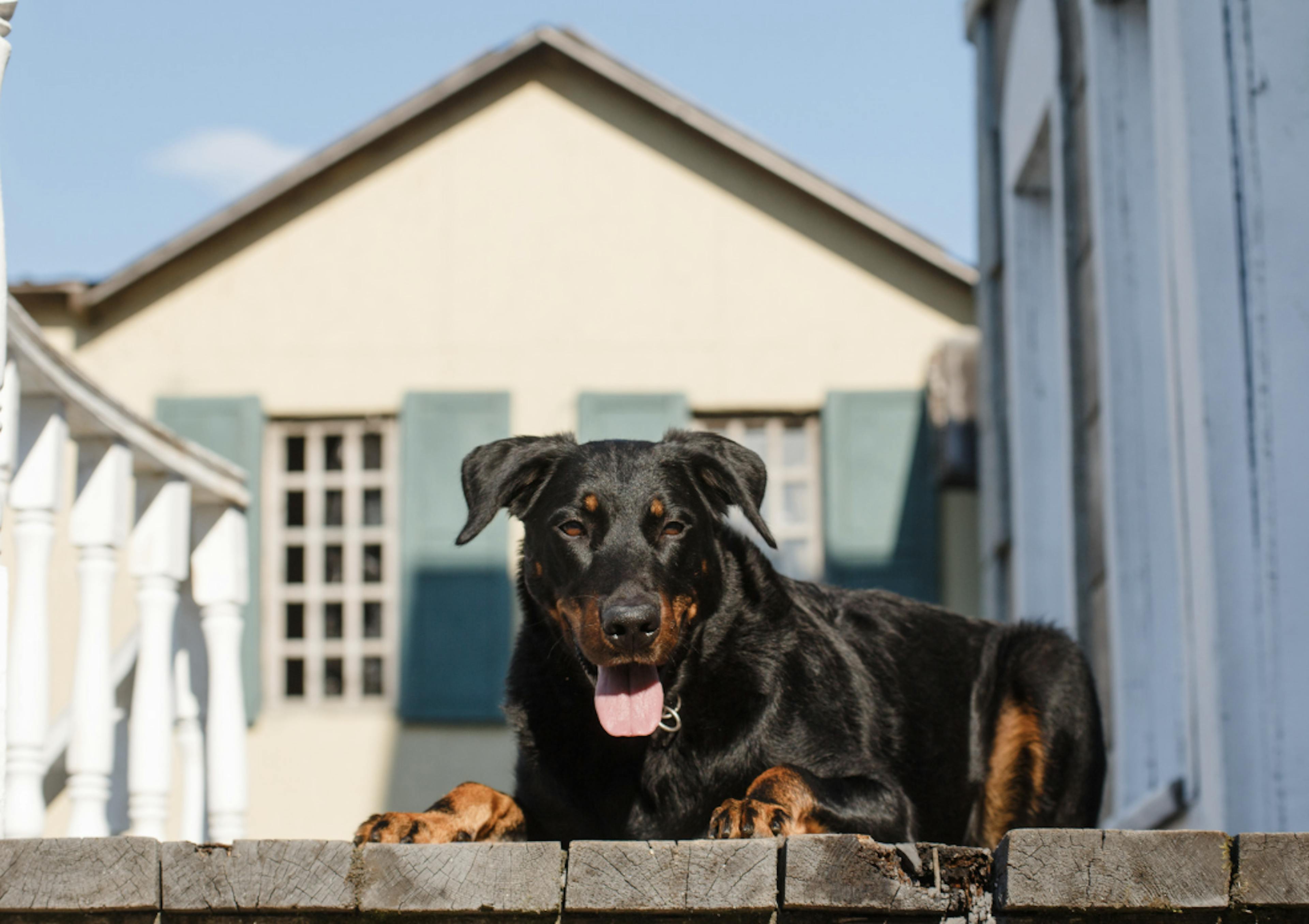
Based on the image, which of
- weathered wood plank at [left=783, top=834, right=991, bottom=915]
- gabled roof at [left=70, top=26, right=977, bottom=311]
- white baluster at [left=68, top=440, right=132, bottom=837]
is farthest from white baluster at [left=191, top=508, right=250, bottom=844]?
gabled roof at [left=70, top=26, right=977, bottom=311]

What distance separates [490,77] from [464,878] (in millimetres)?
10833

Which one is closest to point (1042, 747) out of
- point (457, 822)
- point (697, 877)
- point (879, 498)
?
point (457, 822)

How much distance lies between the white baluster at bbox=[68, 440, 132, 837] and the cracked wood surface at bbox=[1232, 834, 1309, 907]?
2.87 meters

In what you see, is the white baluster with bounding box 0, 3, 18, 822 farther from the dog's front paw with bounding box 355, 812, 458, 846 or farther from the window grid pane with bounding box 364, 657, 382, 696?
the window grid pane with bounding box 364, 657, 382, 696

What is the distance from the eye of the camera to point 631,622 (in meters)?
3.26

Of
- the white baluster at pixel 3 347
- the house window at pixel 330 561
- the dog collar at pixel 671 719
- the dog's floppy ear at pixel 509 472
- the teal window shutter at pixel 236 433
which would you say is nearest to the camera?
the white baluster at pixel 3 347

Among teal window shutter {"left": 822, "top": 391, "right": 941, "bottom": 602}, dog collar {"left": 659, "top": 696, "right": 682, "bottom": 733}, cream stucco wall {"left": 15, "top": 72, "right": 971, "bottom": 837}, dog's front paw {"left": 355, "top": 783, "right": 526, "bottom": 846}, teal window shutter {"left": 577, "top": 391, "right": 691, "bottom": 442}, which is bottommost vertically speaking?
dog's front paw {"left": 355, "top": 783, "right": 526, "bottom": 846}

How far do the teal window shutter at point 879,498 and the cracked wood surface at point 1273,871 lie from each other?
29.6 ft

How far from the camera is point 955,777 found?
4.32 meters

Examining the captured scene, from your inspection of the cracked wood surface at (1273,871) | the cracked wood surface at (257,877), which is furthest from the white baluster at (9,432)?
the cracked wood surface at (1273,871)

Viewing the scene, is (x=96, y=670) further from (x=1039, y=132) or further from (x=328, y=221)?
(x=328, y=221)

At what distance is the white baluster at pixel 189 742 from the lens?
15.8 ft

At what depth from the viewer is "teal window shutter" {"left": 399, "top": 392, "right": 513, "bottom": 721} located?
440 inches

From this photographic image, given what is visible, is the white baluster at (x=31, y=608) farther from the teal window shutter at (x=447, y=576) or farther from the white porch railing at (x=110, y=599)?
the teal window shutter at (x=447, y=576)
